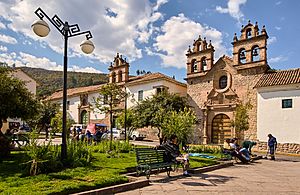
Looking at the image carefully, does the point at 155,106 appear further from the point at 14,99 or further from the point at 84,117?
the point at 84,117

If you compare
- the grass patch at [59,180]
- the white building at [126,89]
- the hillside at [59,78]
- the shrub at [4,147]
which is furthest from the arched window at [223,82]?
the hillside at [59,78]

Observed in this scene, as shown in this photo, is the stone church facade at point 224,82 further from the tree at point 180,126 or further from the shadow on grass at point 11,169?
the shadow on grass at point 11,169

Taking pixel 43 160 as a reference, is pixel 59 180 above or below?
below

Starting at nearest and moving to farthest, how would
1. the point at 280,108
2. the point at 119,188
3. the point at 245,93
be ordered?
the point at 119,188, the point at 280,108, the point at 245,93

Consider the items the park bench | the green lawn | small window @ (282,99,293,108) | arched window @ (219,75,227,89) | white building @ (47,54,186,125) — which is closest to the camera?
the green lawn

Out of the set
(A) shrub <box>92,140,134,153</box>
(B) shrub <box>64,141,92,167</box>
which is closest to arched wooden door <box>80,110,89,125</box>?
(A) shrub <box>92,140,134,153</box>

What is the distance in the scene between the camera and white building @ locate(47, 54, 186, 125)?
111ft

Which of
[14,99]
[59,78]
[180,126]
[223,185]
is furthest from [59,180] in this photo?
[59,78]

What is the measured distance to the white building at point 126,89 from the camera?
33781 mm

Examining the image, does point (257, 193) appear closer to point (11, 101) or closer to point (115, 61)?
point (11, 101)

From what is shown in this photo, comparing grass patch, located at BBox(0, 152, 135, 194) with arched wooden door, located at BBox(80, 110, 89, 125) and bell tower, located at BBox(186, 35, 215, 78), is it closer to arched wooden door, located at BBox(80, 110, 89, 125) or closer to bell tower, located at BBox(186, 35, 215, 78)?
bell tower, located at BBox(186, 35, 215, 78)

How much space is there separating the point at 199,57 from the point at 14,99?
22240 millimetres

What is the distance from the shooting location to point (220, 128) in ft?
89.0

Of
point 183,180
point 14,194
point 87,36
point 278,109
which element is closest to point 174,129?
point 183,180
